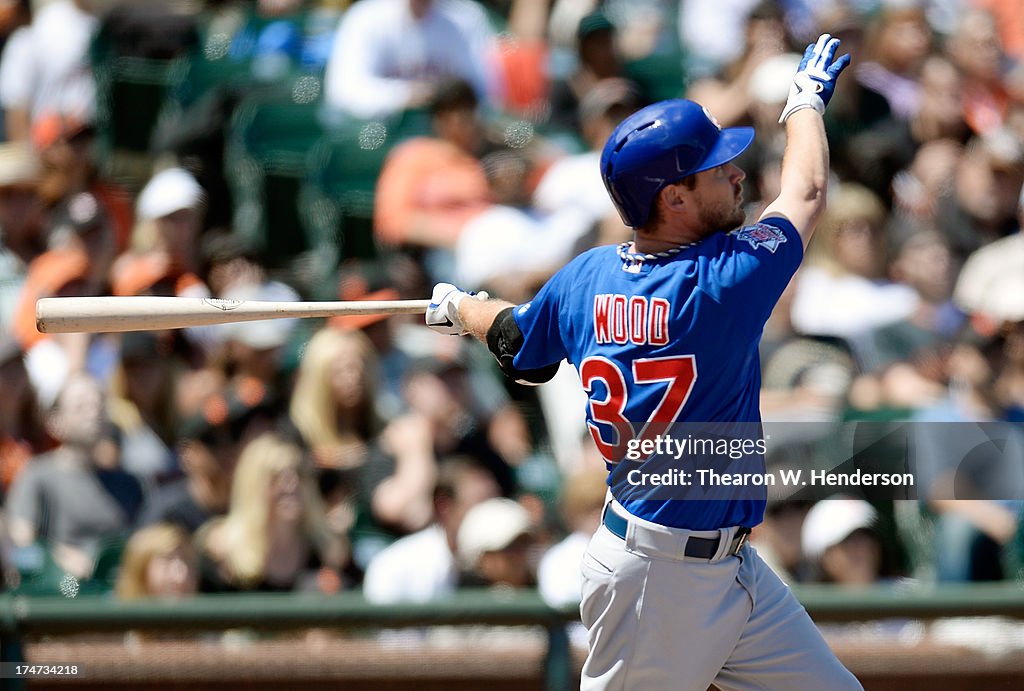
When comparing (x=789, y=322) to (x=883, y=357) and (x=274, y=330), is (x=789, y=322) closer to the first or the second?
(x=883, y=357)

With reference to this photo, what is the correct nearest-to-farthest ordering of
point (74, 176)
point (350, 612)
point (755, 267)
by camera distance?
point (755, 267) < point (350, 612) < point (74, 176)

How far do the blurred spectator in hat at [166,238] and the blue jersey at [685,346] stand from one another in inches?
128

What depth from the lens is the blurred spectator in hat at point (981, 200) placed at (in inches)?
257

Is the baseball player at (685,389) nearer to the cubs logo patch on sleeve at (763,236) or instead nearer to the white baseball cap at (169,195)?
the cubs logo patch on sleeve at (763,236)

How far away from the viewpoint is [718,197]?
3.41m

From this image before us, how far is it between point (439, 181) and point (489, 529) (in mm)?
2047

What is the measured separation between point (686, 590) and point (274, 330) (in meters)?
3.08

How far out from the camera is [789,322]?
6043mm

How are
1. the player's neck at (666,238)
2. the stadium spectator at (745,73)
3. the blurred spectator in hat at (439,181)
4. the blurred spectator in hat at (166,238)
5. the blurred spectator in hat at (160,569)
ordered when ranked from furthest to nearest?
the stadium spectator at (745,73) < the blurred spectator in hat at (439,181) < the blurred spectator in hat at (166,238) < the blurred spectator in hat at (160,569) < the player's neck at (666,238)

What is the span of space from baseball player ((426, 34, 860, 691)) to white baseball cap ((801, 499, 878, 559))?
1.68 meters

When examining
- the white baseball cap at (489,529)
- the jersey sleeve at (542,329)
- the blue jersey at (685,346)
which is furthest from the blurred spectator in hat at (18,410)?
the blue jersey at (685,346)

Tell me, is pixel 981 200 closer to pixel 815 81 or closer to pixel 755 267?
pixel 815 81

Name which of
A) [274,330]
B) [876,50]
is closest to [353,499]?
[274,330]

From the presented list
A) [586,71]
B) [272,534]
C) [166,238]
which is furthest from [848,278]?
[166,238]
